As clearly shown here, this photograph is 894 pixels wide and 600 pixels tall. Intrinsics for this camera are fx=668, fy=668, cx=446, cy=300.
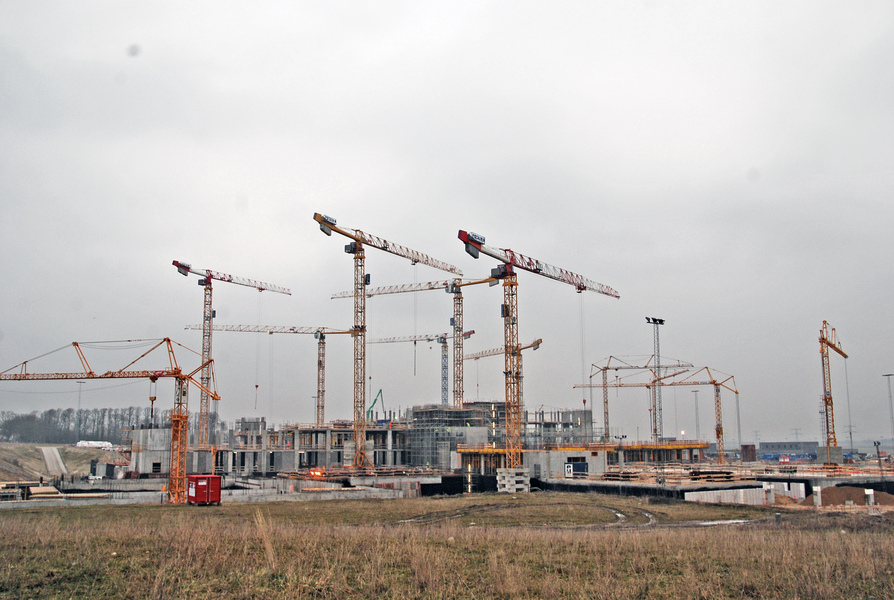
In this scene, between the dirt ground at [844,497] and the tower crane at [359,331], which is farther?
the tower crane at [359,331]

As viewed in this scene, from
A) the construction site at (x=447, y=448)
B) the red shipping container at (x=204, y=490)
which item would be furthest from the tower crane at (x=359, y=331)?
the red shipping container at (x=204, y=490)

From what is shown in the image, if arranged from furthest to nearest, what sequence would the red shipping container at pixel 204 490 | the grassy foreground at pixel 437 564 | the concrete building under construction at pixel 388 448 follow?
the concrete building under construction at pixel 388 448, the red shipping container at pixel 204 490, the grassy foreground at pixel 437 564

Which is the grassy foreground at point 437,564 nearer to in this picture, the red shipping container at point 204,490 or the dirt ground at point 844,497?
the red shipping container at point 204,490

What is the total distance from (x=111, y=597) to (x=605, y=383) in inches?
5440

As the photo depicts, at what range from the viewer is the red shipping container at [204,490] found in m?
38.3

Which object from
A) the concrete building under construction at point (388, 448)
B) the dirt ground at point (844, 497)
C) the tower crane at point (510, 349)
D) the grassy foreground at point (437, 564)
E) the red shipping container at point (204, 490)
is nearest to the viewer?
the grassy foreground at point (437, 564)

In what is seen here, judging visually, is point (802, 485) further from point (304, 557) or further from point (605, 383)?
point (605, 383)

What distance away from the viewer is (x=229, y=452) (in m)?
93.9

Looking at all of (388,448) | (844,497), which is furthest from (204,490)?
(388,448)

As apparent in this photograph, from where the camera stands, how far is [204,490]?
1513 inches

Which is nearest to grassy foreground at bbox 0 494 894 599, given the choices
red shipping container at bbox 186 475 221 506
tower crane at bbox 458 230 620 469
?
red shipping container at bbox 186 475 221 506

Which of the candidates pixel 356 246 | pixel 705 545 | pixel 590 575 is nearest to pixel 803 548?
pixel 705 545

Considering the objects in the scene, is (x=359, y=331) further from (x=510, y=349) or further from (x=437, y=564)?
(x=437, y=564)

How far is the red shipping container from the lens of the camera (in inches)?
1508
